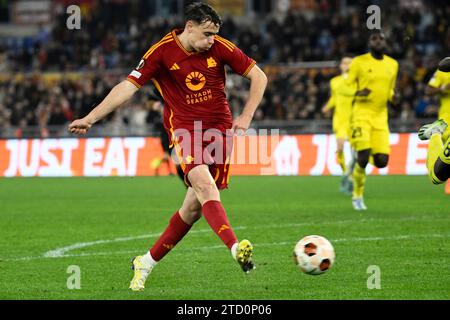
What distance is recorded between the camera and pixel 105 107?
26.2 ft

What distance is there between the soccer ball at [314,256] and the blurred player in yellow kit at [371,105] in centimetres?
692

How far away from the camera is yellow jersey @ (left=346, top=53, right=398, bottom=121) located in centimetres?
1474

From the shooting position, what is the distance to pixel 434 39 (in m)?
29.4

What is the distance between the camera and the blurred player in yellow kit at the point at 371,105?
48.2ft

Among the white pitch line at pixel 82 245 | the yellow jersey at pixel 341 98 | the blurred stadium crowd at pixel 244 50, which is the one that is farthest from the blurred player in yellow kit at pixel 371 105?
the blurred stadium crowd at pixel 244 50

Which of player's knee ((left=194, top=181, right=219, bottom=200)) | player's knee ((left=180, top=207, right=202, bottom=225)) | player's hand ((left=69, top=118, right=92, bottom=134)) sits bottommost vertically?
player's knee ((left=180, top=207, right=202, bottom=225))

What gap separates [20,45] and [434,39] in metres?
14.3

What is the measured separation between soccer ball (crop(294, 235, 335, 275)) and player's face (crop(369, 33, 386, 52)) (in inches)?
291

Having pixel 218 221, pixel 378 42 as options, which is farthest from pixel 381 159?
pixel 218 221

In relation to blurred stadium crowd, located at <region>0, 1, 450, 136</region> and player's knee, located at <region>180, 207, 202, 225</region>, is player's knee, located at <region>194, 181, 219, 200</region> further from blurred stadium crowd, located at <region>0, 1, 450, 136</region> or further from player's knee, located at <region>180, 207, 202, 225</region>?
blurred stadium crowd, located at <region>0, 1, 450, 136</region>

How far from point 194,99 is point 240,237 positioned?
→ 147 inches

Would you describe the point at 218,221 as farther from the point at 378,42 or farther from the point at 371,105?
the point at 378,42

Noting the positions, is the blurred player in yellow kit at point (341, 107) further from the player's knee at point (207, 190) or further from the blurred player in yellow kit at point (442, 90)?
the player's knee at point (207, 190)

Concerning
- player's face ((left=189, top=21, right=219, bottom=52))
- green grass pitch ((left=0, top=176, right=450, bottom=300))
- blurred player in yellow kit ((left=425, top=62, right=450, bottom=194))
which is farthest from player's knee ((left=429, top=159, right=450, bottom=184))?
blurred player in yellow kit ((left=425, top=62, right=450, bottom=194))
